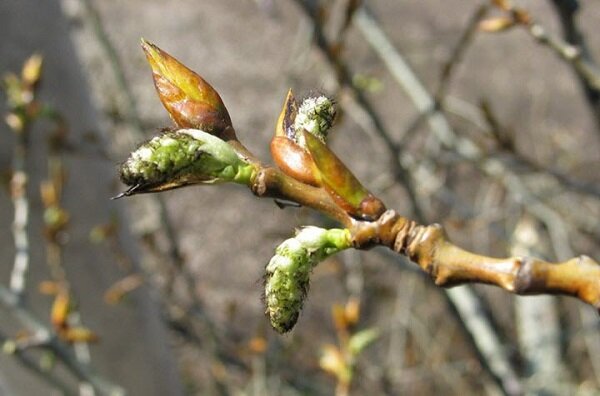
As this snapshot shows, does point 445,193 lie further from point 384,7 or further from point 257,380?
point 384,7

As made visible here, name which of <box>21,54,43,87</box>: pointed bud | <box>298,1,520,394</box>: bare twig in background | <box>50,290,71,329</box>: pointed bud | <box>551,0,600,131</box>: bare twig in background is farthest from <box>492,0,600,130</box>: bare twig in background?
<box>50,290,71,329</box>: pointed bud

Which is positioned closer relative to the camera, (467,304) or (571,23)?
(571,23)

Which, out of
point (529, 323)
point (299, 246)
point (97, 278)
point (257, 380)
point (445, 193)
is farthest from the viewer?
point (529, 323)

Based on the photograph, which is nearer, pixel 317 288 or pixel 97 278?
pixel 97 278

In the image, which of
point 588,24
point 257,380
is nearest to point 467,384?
point 257,380

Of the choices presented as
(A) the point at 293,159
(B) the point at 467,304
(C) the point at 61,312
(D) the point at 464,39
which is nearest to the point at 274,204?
(C) the point at 61,312

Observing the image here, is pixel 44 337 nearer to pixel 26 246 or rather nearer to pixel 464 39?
pixel 26 246

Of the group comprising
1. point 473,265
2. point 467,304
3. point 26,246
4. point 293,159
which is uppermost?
point 26,246
